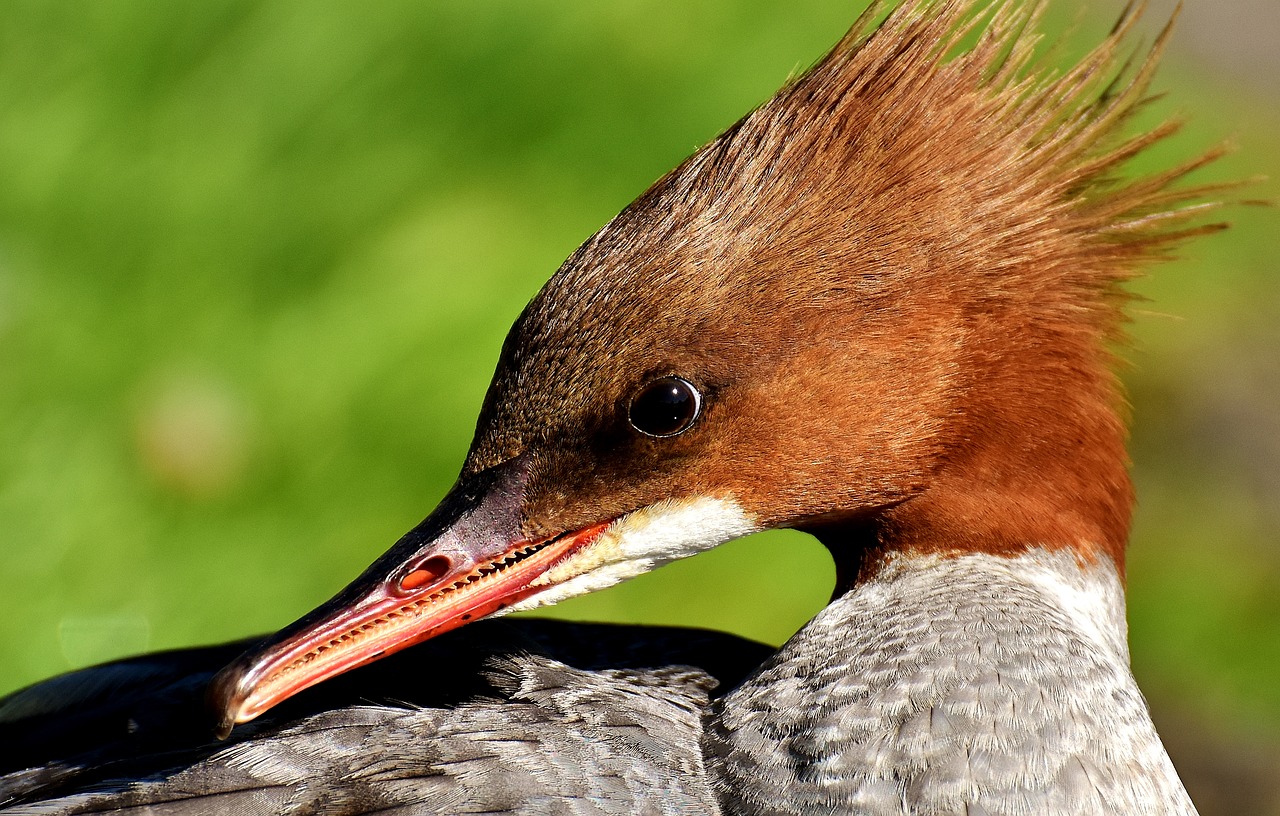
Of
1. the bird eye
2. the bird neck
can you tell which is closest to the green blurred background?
the bird neck

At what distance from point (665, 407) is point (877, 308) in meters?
0.32

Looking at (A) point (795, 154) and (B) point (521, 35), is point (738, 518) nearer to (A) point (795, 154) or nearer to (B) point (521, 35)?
(A) point (795, 154)

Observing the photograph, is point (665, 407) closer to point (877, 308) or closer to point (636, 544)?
point (636, 544)

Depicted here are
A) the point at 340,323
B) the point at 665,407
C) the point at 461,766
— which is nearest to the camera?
the point at 461,766

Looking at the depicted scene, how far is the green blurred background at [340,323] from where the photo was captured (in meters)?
3.33

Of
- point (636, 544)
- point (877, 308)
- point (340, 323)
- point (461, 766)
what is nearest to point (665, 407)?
point (636, 544)

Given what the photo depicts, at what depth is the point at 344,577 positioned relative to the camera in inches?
133

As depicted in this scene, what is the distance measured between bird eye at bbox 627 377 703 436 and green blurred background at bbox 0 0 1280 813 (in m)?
1.58

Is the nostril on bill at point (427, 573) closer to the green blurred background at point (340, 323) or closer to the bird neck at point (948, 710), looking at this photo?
the bird neck at point (948, 710)

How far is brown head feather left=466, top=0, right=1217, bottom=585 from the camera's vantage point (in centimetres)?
191

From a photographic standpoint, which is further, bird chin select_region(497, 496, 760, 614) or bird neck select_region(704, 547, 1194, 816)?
bird chin select_region(497, 496, 760, 614)

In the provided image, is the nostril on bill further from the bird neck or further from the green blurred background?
the green blurred background

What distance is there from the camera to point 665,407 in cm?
191

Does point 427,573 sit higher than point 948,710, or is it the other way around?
point 427,573
